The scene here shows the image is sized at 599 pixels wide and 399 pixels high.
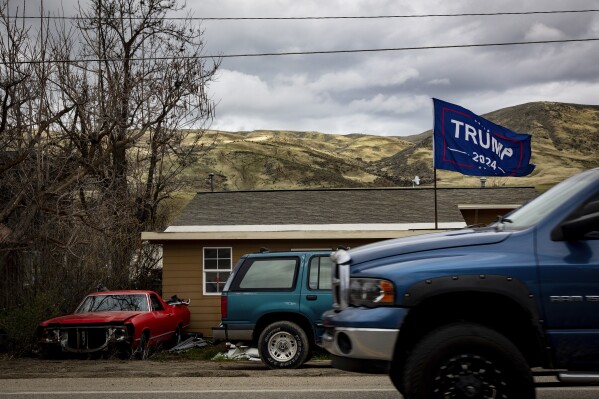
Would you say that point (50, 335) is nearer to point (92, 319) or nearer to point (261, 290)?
point (92, 319)

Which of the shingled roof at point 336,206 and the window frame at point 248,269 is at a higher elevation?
the shingled roof at point 336,206

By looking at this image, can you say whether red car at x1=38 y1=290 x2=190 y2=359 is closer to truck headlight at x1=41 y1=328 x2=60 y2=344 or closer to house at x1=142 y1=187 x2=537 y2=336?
truck headlight at x1=41 y1=328 x2=60 y2=344

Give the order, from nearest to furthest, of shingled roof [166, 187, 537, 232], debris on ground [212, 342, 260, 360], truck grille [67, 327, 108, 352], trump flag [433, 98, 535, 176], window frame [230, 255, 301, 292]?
1. window frame [230, 255, 301, 292]
2. debris on ground [212, 342, 260, 360]
3. truck grille [67, 327, 108, 352]
4. trump flag [433, 98, 535, 176]
5. shingled roof [166, 187, 537, 232]

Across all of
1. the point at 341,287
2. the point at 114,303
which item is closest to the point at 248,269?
the point at 114,303

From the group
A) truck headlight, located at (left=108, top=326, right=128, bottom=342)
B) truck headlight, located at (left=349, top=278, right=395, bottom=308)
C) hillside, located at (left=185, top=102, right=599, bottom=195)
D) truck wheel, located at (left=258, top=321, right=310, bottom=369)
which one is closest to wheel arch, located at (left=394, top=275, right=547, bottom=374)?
truck headlight, located at (left=349, top=278, right=395, bottom=308)

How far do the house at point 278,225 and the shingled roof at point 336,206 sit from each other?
29mm

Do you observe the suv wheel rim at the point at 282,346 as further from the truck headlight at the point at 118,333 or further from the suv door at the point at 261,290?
the truck headlight at the point at 118,333

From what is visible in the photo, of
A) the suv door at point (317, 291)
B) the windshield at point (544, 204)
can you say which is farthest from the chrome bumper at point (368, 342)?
the suv door at point (317, 291)

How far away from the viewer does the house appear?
2123cm

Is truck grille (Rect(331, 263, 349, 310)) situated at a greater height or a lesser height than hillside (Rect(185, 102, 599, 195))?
lesser

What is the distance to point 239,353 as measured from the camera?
1563 cm

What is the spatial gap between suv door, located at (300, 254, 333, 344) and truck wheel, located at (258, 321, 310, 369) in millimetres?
303

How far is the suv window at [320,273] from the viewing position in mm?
13391

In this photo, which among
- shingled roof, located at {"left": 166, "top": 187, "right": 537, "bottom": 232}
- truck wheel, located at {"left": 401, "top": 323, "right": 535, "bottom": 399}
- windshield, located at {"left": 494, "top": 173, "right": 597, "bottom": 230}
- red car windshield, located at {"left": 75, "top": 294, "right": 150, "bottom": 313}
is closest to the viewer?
truck wheel, located at {"left": 401, "top": 323, "right": 535, "bottom": 399}
